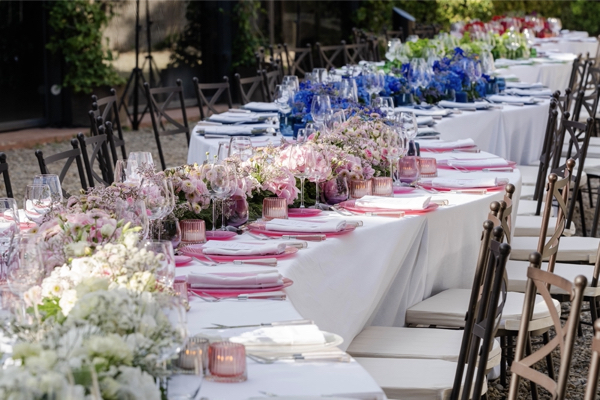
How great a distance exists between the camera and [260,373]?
181cm

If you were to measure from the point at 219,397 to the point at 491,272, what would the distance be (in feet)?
3.66

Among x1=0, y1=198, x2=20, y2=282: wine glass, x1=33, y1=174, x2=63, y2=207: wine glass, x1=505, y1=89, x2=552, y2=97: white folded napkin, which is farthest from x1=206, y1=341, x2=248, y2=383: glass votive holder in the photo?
x1=505, y1=89, x2=552, y2=97: white folded napkin

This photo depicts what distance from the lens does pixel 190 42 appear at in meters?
12.4

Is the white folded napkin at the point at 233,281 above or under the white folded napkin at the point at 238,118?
under

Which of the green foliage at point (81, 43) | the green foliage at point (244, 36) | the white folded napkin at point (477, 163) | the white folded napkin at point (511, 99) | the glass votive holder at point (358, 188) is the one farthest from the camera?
the green foliage at point (244, 36)

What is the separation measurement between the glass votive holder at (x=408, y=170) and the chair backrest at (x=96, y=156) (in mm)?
1338

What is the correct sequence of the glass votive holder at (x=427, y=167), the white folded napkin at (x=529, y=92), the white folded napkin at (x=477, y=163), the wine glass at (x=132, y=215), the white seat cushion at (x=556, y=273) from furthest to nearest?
the white folded napkin at (x=529, y=92) → the white folded napkin at (x=477, y=163) → the glass votive holder at (x=427, y=167) → the white seat cushion at (x=556, y=273) → the wine glass at (x=132, y=215)

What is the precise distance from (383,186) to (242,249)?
1.07 metres

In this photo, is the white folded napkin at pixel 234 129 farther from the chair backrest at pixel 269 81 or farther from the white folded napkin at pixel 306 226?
the white folded napkin at pixel 306 226

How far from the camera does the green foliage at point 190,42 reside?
39.9ft

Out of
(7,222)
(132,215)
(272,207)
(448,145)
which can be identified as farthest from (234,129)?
(132,215)

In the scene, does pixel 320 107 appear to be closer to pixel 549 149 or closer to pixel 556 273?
pixel 549 149

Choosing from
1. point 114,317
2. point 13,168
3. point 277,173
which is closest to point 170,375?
point 114,317

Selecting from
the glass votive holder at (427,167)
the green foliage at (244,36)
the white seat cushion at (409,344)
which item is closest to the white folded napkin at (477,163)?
the glass votive holder at (427,167)
